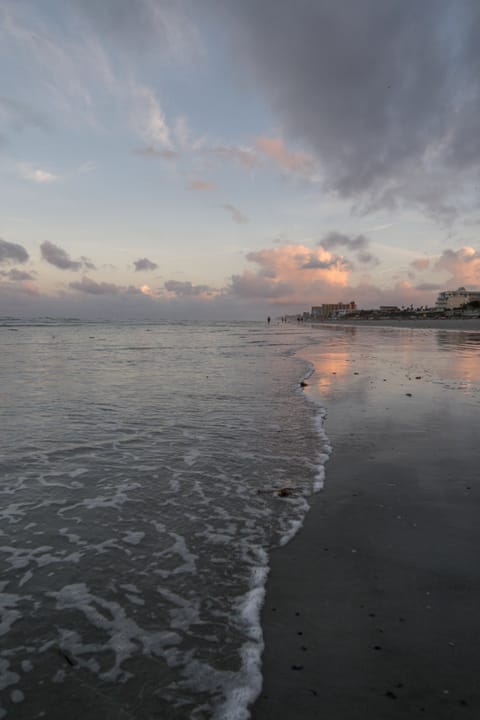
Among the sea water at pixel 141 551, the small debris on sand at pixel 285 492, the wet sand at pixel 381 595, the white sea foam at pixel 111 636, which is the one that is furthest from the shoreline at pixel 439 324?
the white sea foam at pixel 111 636

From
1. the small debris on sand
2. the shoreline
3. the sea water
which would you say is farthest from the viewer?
the shoreline

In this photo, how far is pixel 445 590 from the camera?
364 cm

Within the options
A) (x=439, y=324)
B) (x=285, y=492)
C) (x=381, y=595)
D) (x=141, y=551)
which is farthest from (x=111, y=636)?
(x=439, y=324)

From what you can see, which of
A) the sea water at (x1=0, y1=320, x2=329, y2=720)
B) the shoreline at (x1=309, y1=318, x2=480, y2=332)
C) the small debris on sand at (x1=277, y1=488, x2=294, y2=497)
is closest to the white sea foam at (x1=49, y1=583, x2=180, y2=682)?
the sea water at (x1=0, y1=320, x2=329, y2=720)

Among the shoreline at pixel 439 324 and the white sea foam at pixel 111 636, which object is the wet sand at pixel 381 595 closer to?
the white sea foam at pixel 111 636

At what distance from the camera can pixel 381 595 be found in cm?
359

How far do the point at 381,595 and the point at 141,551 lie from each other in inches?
91.6

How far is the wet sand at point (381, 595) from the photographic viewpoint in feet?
8.70

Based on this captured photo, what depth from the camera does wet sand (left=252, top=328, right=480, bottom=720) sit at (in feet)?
8.70

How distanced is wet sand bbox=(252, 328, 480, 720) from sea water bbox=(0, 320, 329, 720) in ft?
0.75

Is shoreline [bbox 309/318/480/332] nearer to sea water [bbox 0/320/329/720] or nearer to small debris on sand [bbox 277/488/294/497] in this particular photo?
sea water [bbox 0/320/329/720]

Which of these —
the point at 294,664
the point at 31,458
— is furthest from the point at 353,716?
the point at 31,458

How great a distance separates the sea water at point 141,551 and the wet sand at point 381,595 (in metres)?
0.23

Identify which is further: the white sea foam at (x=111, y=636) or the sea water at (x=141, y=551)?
the white sea foam at (x=111, y=636)
